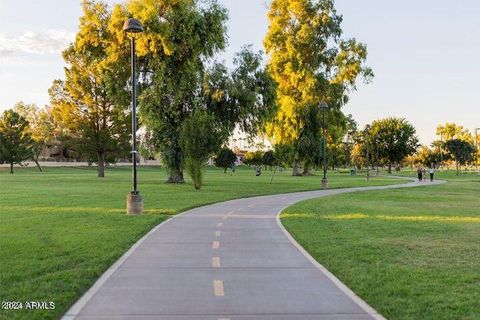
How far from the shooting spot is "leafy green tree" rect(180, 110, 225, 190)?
34656 millimetres

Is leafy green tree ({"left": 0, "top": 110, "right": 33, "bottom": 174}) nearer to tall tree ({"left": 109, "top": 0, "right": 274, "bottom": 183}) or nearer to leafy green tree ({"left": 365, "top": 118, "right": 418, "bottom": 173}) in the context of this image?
tall tree ({"left": 109, "top": 0, "right": 274, "bottom": 183})

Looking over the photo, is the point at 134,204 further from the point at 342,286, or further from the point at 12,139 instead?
the point at 12,139

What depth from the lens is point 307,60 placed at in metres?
61.9

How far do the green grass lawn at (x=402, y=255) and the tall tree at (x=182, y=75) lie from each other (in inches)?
867

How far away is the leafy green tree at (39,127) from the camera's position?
98625 millimetres

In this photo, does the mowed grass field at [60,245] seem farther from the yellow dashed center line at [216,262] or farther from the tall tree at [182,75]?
the tall tree at [182,75]

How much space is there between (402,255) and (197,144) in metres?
24.7

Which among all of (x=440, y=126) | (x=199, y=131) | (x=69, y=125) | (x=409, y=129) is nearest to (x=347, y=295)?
(x=199, y=131)

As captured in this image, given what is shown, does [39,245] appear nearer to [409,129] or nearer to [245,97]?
[245,97]

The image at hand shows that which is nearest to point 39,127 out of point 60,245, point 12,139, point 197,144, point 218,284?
point 12,139

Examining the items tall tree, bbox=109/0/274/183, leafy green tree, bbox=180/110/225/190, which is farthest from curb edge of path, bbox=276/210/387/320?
tall tree, bbox=109/0/274/183

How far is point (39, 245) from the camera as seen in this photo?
11.8 metres

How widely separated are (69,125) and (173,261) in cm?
5517

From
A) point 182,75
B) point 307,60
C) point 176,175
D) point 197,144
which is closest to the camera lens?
point 197,144
